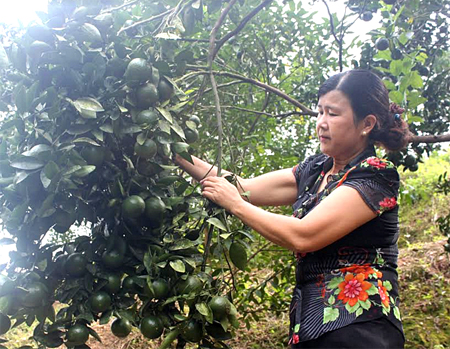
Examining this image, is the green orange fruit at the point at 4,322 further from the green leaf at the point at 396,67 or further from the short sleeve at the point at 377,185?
the green leaf at the point at 396,67

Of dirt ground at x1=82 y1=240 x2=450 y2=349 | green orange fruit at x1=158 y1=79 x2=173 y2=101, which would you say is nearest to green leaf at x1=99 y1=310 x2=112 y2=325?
green orange fruit at x1=158 y1=79 x2=173 y2=101

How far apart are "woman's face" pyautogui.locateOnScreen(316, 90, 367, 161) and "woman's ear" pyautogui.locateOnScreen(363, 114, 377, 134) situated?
0.06 feet

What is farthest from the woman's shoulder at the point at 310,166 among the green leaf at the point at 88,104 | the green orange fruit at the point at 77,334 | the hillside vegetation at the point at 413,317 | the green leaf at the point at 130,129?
the hillside vegetation at the point at 413,317

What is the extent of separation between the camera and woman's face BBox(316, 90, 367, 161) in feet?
5.88

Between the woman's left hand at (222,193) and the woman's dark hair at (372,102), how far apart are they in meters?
0.59

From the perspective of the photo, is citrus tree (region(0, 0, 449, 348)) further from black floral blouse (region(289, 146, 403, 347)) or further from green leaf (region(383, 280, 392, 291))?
green leaf (region(383, 280, 392, 291))

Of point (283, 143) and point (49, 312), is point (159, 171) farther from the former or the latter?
point (283, 143)

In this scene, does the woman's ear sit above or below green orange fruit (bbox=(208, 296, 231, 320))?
above

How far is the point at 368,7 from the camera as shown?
2912mm

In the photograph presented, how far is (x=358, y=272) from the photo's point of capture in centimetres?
165

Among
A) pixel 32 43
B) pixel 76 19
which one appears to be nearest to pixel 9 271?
pixel 32 43

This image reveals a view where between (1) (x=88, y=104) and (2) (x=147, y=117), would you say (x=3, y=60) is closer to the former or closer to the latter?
(1) (x=88, y=104)

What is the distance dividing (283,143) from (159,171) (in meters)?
2.15

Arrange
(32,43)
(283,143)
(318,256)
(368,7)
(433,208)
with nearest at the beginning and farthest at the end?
(32,43) → (318,256) → (368,7) → (283,143) → (433,208)
